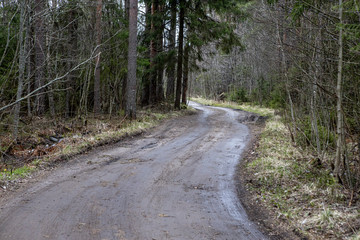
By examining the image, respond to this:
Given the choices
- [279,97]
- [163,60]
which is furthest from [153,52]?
[279,97]

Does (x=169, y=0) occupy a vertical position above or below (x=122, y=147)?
above

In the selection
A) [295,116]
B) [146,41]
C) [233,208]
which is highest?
[146,41]

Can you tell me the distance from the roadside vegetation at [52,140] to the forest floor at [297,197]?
→ 4.93m

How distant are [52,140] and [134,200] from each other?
20.1 feet

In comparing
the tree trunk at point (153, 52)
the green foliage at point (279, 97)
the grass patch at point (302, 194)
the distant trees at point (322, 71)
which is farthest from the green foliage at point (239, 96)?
the grass patch at point (302, 194)

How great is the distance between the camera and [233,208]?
18.4ft

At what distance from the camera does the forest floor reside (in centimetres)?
464

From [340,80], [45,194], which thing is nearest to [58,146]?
[45,194]

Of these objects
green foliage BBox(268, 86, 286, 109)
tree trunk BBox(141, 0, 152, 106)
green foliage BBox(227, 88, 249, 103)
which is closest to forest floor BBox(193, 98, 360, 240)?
green foliage BBox(268, 86, 286, 109)

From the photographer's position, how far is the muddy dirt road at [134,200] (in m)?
4.50

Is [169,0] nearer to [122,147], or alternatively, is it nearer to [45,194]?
[122,147]

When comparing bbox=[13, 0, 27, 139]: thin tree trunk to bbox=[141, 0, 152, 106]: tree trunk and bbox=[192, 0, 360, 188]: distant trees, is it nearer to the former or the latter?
bbox=[192, 0, 360, 188]: distant trees

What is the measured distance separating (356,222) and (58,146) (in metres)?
8.22

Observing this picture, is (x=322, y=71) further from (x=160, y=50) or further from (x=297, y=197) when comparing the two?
(x=160, y=50)
